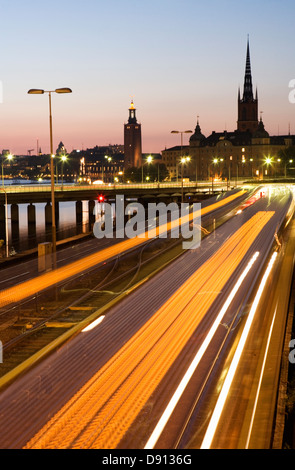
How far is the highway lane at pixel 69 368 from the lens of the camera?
36.6 ft

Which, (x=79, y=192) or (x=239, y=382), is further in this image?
(x=79, y=192)

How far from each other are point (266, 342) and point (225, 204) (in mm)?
55586

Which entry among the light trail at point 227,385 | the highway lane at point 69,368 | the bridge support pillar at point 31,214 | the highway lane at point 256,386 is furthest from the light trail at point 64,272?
the bridge support pillar at point 31,214

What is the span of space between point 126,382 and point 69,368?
65.9 inches

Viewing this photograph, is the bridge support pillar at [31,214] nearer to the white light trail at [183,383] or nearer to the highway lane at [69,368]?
the highway lane at [69,368]

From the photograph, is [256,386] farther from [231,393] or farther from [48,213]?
[48,213]

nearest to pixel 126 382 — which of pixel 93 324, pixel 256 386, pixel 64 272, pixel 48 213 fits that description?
pixel 256 386

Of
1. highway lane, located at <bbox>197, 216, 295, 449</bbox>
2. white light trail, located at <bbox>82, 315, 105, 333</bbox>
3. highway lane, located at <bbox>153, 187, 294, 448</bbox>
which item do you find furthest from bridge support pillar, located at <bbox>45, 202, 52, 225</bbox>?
white light trail, located at <bbox>82, 315, 105, 333</bbox>

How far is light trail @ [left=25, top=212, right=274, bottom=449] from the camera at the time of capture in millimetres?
10555

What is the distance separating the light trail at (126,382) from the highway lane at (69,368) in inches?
8.8
